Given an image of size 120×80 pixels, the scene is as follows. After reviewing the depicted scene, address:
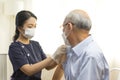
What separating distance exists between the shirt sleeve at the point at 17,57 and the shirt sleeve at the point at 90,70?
0.60 meters

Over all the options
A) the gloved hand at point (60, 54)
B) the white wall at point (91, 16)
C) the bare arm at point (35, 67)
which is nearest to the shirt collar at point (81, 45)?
the gloved hand at point (60, 54)

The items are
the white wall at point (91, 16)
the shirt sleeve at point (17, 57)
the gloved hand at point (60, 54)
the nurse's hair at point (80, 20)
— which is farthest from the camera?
the white wall at point (91, 16)

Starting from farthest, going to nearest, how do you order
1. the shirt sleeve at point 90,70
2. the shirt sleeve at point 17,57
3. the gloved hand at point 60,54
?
1. the shirt sleeve at point 17,57
2. the gloved hand at point 60,54
3. the shirt sleeve at point 90,70

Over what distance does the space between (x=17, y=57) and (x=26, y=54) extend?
0.31 ft

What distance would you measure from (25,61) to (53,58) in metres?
0.24

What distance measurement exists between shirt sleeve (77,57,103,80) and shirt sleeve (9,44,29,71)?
23.7 inches

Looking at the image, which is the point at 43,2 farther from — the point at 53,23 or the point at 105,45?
the point at 105,45

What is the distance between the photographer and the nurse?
1.80 metres

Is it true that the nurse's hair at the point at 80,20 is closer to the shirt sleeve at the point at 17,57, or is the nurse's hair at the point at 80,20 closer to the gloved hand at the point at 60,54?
the gloved hand at the point at 60,54

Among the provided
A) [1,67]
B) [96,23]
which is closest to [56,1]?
[96,23]

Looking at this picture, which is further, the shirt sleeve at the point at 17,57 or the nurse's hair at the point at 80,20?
the shirt sleeve at the point at 17,57

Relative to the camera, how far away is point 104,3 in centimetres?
256

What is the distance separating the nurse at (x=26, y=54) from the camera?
180 centimetres

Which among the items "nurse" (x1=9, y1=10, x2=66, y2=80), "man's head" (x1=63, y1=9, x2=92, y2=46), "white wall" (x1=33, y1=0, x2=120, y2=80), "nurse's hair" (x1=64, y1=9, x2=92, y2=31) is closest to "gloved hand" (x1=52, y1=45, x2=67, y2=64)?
"nurse" (x1=9, y1=10, x2=66, y2=80)
